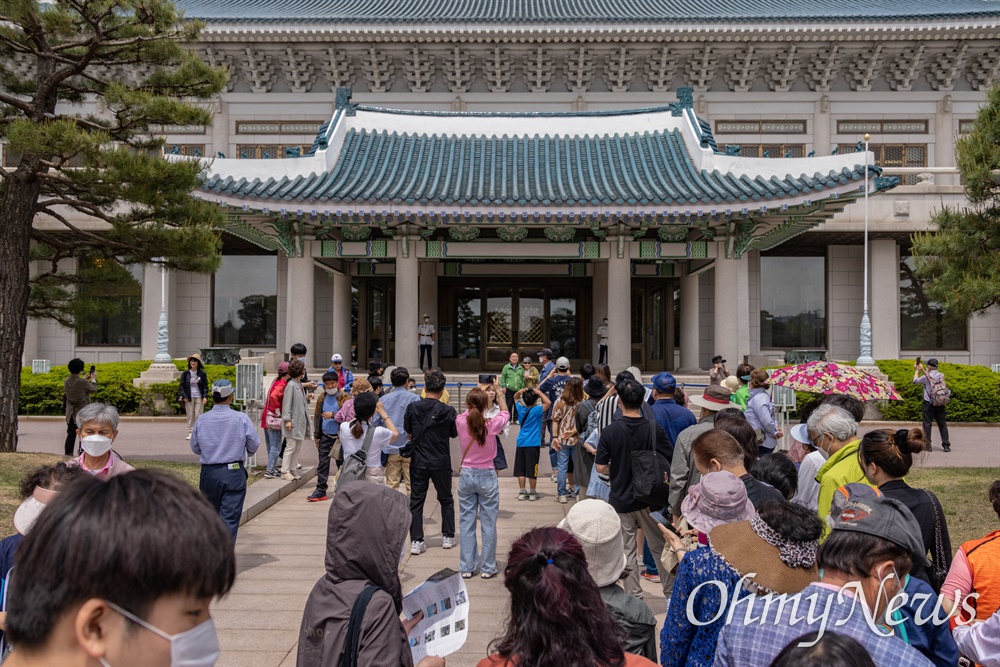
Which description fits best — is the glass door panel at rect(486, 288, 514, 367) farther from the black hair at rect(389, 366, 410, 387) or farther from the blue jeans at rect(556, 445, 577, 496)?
the black hair at rect(389, 366, 410, 387)

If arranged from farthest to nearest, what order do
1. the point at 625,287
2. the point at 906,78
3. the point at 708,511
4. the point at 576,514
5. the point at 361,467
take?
the point at 906,78
the point at 625,287
the point at 361,467
the point at 708,511
the point at 576,514

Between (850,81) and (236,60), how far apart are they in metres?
19.5

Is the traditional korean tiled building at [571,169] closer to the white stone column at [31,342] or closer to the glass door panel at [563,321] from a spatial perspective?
the glass door panel at [563,321]

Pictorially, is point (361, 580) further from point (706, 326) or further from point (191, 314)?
point (191, 314)

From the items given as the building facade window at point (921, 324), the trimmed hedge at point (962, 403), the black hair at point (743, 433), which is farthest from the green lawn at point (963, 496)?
the building facade window at point (921, 324)

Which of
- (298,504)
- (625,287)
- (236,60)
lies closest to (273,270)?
(236,60)

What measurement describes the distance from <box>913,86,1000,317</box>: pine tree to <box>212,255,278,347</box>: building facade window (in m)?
19.2

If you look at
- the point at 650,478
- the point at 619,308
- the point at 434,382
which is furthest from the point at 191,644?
the point at 619,308

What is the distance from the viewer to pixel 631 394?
5.45 meters

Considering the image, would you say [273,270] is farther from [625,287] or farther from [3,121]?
[3,121]

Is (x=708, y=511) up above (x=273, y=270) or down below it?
below

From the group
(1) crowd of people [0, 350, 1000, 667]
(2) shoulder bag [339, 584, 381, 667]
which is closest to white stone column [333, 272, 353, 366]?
(1) crowd of people [0, 350, 1000, 667]

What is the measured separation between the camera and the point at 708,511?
3080mm

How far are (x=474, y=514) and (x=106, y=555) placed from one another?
5.12 metres
